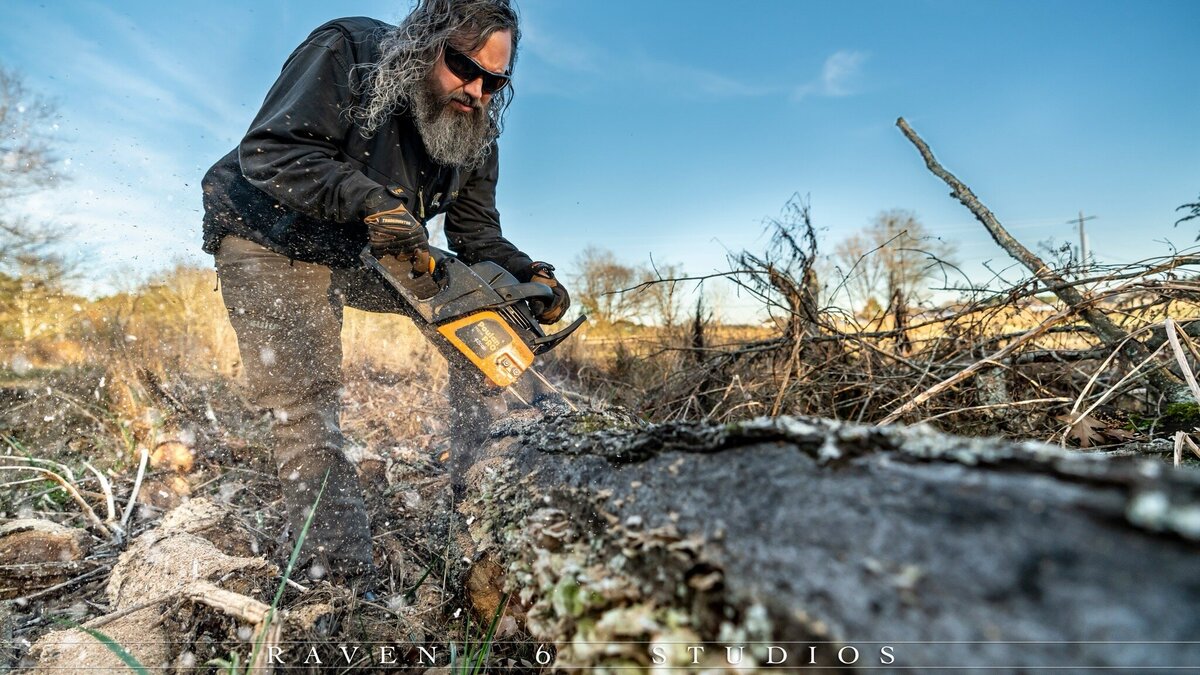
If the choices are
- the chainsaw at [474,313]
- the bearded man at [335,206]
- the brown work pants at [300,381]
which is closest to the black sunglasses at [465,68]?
the bearded man at [335,206]

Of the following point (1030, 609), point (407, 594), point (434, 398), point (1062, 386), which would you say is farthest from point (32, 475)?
point (1062, 386)

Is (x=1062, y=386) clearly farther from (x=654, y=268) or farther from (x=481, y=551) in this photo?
(x=481, y=551)

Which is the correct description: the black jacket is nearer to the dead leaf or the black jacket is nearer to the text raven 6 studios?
the text raven 6 studios

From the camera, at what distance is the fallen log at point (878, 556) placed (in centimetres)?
46

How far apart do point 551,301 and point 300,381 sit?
121 centimetres

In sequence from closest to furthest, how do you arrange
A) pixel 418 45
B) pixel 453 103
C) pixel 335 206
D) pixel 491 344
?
pixel 335 206 → pixel 491 344 → pixel 418 45 → pixel 453 103

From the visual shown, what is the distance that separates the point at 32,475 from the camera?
10.8 ft

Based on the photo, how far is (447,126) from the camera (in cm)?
294

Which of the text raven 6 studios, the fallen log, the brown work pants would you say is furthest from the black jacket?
the fallen log

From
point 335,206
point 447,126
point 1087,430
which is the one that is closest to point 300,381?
point 335,206

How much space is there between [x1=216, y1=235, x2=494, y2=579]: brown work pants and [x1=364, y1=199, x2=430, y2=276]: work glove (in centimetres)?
45

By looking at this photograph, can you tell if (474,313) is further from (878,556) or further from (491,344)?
(878,556)

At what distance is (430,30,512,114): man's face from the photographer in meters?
2.88

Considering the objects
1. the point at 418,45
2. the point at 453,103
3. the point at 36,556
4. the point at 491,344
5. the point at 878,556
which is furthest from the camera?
the point at 453,103
